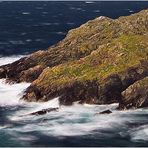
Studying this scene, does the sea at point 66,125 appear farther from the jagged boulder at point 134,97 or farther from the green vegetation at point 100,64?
the green vegetation at point 100,64

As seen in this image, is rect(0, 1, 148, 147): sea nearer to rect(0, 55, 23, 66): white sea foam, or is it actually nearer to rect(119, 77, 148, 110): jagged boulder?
rect(119, 77, 148, 110): jagged boulder

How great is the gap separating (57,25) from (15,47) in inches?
1959

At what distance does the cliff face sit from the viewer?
74062mm

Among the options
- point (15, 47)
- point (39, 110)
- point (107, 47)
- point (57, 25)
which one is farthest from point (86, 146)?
point (57, 25)

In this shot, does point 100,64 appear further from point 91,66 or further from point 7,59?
point 7,59

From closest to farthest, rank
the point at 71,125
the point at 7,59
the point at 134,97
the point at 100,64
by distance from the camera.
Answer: the point at 71,125 → the point at 134,97 → the point at 100,64 → the point at 7,59

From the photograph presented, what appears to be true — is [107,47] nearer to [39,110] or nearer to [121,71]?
[121,71]

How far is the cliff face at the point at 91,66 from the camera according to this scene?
243 ft

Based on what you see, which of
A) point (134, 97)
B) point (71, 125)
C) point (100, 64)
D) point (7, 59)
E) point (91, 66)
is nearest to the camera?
point (71, 125)

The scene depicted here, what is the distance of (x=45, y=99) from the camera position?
2943 inches

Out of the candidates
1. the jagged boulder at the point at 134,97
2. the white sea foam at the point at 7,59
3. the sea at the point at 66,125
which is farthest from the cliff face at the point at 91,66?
the white sea foam at the point at 7,59

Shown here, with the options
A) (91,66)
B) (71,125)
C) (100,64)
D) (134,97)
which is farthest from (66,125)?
(100,64)

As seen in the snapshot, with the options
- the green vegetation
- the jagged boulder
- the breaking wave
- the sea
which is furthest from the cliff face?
the breaking wave

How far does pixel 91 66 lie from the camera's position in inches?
3125
